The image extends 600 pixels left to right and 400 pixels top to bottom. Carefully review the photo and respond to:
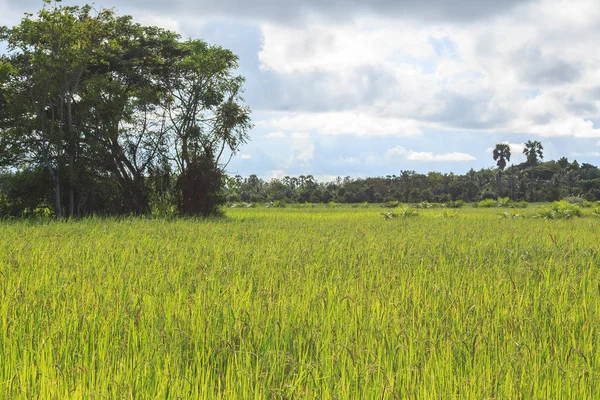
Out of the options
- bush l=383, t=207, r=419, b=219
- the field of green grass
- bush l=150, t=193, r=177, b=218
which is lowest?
the field of green grass

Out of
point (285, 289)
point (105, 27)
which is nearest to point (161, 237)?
point (285, 289)

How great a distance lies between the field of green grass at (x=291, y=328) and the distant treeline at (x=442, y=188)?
54055mm

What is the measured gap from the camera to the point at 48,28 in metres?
19.1

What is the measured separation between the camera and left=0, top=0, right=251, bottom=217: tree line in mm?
19656

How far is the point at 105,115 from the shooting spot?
21328 mm

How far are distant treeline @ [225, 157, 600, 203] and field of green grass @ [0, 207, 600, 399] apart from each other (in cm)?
5406

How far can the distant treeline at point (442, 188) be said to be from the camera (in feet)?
232

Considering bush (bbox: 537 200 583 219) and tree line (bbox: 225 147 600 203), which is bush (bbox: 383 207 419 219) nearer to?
bush (bbox: 537 200 583 219)

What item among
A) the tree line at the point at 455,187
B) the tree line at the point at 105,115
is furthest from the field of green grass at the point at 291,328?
the tree line at the point at 455,187

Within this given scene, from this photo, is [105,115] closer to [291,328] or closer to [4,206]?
[4,206]

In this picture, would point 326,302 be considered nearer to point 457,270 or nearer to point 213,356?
point 213,356

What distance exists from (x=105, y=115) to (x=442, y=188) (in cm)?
6431

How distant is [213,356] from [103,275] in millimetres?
3538

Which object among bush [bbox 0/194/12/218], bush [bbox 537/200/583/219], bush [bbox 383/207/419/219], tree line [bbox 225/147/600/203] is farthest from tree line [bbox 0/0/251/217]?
tree line [bbox 225/147/600/203]
